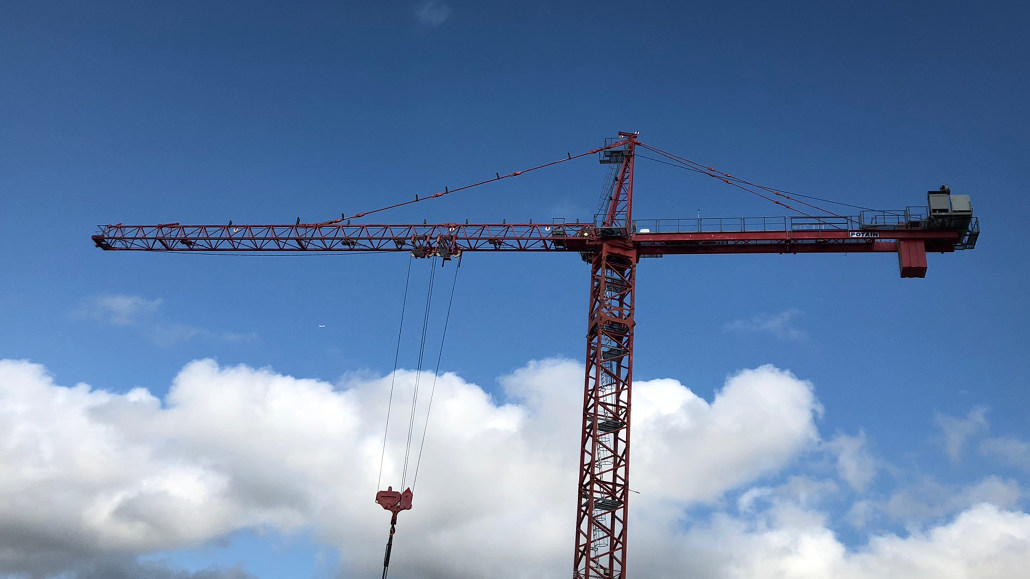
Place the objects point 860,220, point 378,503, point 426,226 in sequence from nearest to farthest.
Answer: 1. point 378,503
2. point 860,220
3. point 426,226

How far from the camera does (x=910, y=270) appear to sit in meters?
79.0

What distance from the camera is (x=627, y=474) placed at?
250 feet

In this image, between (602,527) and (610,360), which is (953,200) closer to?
(610,360)

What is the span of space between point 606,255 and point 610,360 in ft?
25.4

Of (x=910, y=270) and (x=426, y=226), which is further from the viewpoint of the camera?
(x=426, y=226)

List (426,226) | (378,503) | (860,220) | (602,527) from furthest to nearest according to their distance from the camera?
1. (426,226)
2. (860,220)
3. (602,527)
4. (378,503)

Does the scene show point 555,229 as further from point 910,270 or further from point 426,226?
point 910,270

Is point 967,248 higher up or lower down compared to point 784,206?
lower down

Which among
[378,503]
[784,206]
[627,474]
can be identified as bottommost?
[378,503]

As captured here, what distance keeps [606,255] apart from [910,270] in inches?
845

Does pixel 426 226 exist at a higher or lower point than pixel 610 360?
higher

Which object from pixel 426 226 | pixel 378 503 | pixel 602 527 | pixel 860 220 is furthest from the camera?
pixel 426 226

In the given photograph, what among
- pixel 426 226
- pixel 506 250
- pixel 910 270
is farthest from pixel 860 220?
pixel 426 226

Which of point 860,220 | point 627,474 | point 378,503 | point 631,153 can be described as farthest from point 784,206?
point 378,503
